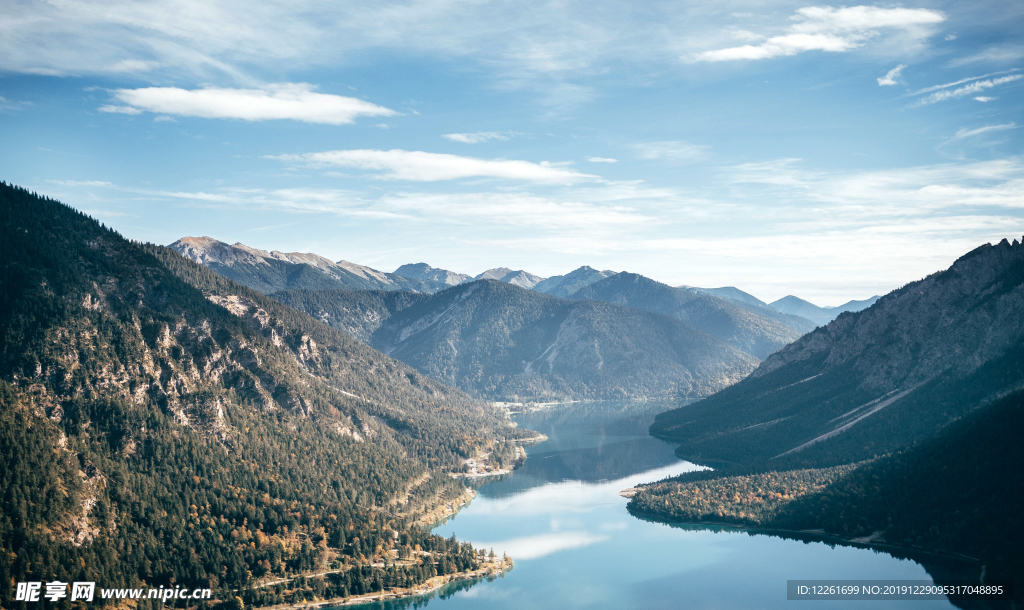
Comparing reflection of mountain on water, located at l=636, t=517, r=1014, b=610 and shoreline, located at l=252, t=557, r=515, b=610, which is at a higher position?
shoreline, located at l=252, t=557, r=515, b=610

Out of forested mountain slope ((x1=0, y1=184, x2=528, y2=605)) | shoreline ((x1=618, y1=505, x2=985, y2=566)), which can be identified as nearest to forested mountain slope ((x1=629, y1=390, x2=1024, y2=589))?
shoreline ((x1=618, y1=505, x2=985, y2=566))

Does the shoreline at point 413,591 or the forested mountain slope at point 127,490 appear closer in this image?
the forested mountain slope at point 127,490

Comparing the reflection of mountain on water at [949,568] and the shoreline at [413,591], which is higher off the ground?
the shoreline at [413,591]

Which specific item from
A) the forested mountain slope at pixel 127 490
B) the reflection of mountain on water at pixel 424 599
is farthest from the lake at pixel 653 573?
the forested mountain slope at pixel 127 490

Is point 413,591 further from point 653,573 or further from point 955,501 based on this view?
point 955,501

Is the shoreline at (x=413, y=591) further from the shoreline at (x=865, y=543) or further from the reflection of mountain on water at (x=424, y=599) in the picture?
the shoreline at (x=865, y=543)

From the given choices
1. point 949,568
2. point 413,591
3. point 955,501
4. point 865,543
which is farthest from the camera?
point 865,543

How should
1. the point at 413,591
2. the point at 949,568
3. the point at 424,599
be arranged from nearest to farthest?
the point at 424,599 → the point at 949,568 → the point at 413,591

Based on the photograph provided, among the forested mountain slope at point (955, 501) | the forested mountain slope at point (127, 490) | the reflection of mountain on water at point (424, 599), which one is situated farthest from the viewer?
the forested mountain slope at point (955, 501)

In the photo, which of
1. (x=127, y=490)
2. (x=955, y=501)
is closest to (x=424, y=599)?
(x=127, y=490)

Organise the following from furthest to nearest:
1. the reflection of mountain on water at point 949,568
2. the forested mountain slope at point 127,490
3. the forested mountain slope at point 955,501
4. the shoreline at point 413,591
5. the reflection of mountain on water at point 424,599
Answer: the forested mountain slope at point 955,501 → the reflection of mountain on water at point 424,599 → the shoreline at point 413,591 → the forested mountain slope at point 127,490 → the reflection of mountain on water at point 949,568

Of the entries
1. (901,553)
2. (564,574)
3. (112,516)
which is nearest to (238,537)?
(112,516)

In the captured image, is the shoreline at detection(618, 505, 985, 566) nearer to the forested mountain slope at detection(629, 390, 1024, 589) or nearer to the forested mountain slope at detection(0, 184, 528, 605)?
the forested mountain slope at detection(629, 390, 1024, 589)
